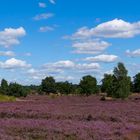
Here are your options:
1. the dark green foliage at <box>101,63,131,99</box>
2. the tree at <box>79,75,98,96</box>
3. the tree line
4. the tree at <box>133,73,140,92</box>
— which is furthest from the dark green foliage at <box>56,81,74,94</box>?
the dark green foliage at <box>101,63,131,99</box>

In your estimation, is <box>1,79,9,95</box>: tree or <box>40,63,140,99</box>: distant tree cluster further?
<box>1,79,9,95</box>: tree

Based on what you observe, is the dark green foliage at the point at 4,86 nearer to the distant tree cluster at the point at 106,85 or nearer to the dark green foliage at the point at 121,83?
the distant tree cluster at the point at 106,85

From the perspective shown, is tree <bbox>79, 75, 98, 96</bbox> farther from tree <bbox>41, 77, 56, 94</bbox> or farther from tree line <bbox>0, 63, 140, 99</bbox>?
tree <bbox>41, 77, 56, 94</bbox>

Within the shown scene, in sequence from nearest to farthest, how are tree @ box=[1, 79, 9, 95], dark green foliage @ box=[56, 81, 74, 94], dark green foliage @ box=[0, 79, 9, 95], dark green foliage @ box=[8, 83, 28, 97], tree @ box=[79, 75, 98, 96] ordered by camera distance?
dark green foliage @ box=[8, 83, 28, 97] < tree @ box=[79, 75, 98, 96] < tree @ box=[1, 79, 9, 95] < dark green foliage @ box=[0, 79, 9, 95] < dark green foliage @ box=[56, 81, 74, 94]

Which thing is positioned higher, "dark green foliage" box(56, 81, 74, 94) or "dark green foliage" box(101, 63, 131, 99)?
"dark green foliage" box(56, 81, 74, 94)

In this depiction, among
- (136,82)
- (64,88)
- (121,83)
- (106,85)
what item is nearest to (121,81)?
Answer: (121,83)

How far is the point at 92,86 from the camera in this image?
121625mm

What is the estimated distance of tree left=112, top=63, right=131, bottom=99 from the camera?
8250 cm

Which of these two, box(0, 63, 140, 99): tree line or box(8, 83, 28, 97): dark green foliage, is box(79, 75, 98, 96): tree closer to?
box(0, 63, 140, 99): tree line

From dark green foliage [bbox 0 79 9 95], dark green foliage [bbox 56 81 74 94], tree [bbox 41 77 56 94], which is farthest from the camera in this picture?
dark green foliage [bbox 56 81 74 94]

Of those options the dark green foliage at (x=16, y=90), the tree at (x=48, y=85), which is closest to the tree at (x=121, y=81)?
the dark green foliage at (x=16, y=90)

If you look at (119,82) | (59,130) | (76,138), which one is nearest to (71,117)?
(59,130)

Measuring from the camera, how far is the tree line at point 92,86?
83.3 metres

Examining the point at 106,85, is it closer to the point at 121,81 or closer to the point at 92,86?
the point at 92,86
